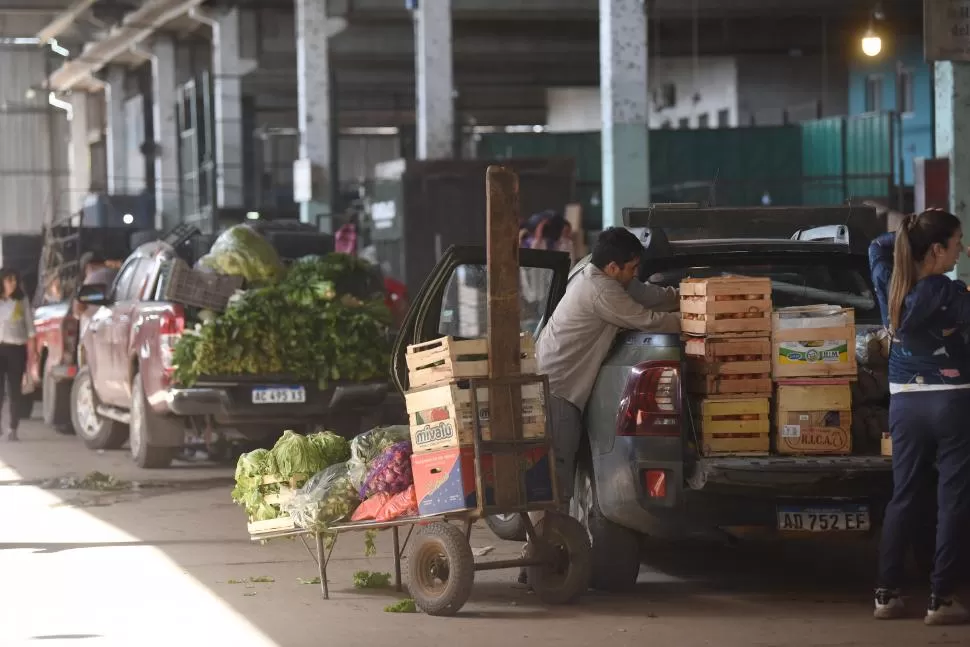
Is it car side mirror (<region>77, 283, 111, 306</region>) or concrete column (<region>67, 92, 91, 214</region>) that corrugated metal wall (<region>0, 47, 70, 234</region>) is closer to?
concrete column (<region>67, 92, 91, 214</region>)

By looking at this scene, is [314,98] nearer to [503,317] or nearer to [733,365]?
[503,317]

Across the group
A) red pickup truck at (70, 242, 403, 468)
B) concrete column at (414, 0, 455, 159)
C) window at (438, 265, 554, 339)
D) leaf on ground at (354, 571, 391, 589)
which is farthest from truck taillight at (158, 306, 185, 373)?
concrete column at (414, 0, 455, 159)

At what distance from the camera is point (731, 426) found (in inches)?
330

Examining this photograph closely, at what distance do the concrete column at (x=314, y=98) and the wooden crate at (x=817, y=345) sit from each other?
20.5m

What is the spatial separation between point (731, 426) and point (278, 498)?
2531 mm

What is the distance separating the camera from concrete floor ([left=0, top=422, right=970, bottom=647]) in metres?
7.83

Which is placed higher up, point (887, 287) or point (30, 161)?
point (30, 161)

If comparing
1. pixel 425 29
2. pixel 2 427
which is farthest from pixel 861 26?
pixel 2 427

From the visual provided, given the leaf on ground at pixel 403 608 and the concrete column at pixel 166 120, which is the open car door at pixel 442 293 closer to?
the leaf on ground at pixel 403 608

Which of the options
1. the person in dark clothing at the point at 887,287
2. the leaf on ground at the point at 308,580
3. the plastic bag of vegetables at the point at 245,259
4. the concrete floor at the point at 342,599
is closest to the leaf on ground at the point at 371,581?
the concrete floor at the point at 342,599

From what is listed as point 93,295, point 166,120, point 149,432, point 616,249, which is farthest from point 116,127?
point 616,249

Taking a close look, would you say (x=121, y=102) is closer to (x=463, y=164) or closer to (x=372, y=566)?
(x=463, y=164)

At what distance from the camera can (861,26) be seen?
3975 cm

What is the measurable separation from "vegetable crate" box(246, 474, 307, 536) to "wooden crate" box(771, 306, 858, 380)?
2.62 metres
